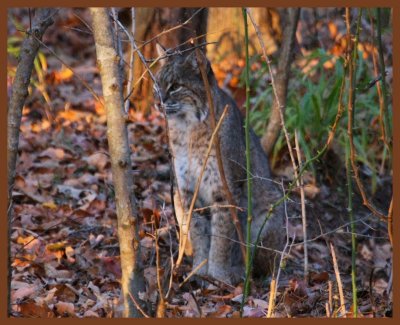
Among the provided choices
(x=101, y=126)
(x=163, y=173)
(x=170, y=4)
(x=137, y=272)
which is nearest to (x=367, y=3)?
(x=170, y=4)

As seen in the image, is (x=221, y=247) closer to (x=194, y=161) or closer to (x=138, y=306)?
(x=194, y=161)

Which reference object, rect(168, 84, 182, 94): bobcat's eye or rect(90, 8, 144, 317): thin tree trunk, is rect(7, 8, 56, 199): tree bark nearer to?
rect(90, 8, 144, 317): thin tree trunk

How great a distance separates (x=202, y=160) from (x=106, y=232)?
1.00m

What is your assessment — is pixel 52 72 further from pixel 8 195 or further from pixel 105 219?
pixel 8 195

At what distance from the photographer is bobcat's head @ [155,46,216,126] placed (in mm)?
5574

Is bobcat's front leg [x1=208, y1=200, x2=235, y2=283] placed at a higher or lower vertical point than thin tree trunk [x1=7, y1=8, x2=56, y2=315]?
lower

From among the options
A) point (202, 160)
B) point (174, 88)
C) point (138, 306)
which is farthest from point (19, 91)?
point (202, 160)

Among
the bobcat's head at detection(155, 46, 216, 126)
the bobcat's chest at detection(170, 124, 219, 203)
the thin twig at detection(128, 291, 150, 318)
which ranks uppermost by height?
the bobcat's head at detection(155, 46, 216, 126)

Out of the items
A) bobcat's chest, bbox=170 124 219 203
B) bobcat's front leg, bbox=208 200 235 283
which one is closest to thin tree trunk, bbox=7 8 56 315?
bobcat's chest, bbox=170 124 219 203

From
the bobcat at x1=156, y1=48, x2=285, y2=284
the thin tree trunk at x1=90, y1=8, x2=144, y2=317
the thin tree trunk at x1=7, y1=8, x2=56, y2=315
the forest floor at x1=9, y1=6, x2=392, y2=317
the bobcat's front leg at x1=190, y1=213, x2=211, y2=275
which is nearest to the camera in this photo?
the thin tree trunk at x1=90, y1=8, x2=144, y2=317

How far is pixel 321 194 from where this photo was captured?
767 centimetres

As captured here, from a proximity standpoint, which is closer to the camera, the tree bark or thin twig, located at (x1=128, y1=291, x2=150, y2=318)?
thin twig, located at (x1=128, y1=291, x2=150, y2=318)

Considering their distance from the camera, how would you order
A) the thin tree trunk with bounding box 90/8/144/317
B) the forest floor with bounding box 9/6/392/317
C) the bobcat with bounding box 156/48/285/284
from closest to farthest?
the thin tree trunk with bounding box 90/8/144/317 → the forest floor with bounding box 9/6/392/317 → the bobcat with bounding box 156/48/285/284

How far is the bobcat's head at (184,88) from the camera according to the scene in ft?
18.3
